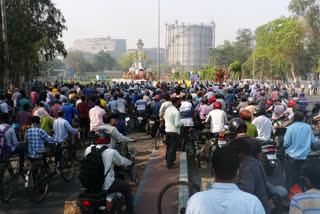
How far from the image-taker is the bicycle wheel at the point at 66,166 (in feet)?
22.9

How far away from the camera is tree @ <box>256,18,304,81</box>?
5198 cm

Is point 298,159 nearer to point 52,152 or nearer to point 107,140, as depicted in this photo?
point 107,140

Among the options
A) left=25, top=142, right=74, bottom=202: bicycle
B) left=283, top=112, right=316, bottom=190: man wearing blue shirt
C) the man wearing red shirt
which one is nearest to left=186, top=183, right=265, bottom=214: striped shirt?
left=283, top=112, right=316, bottom=190: man wearing blue shirt

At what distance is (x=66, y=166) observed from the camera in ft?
23.7

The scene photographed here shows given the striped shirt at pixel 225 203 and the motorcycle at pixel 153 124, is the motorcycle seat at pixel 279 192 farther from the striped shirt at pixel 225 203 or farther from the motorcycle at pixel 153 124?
the motorcycle at pixel 153 124

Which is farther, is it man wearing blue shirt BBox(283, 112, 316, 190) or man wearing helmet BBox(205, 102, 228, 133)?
man wearing helmet BBox(205, 102, 228, 133)

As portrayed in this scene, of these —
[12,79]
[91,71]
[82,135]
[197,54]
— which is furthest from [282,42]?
[91,71]

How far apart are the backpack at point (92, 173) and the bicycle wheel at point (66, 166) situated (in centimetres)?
313

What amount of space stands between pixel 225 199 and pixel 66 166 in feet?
18.8

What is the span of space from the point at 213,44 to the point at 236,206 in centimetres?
14016

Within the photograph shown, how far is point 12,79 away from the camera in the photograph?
21875 millimetres

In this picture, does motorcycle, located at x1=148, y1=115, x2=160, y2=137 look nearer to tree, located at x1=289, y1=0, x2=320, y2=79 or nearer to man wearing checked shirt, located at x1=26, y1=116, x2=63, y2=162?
man wearing checked shirt, located at x1=26, y1=116, x2=63, y2=162

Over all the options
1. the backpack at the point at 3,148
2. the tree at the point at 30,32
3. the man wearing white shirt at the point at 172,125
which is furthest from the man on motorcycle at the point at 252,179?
the tree at the point at 30,32

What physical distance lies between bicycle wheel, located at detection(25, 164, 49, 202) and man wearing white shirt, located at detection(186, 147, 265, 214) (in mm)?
4417
